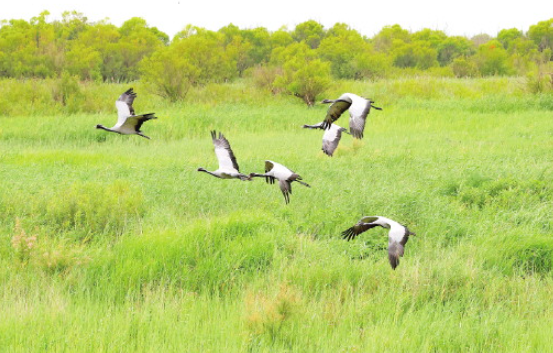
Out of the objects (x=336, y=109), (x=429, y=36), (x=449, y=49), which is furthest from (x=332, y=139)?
(x=429, y=36)

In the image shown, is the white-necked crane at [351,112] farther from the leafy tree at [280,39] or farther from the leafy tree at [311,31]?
the leafy tree at [311,31]

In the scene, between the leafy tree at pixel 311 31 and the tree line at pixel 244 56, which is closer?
the tree line at pixel 244 56

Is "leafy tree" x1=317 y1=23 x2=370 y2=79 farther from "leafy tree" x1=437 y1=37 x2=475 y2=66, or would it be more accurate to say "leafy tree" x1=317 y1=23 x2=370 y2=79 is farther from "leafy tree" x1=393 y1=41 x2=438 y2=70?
"leafy tree" x1=437 y1=37 x2=475 y2=66

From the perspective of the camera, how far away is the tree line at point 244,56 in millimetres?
23703

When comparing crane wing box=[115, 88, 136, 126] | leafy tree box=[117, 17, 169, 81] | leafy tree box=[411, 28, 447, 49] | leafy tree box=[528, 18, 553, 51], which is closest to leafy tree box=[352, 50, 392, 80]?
leafy tree box=[117, 17, 169, 81]

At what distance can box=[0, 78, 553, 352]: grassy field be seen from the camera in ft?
15.4

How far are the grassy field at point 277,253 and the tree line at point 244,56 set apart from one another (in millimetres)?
10966

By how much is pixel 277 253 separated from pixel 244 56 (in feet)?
126

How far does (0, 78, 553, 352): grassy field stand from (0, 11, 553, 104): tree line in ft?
36.0

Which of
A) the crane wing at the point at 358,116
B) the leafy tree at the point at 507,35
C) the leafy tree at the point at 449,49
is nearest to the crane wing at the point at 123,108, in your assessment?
the crane wing at the point at 358,116

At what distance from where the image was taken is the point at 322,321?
16.1 ft

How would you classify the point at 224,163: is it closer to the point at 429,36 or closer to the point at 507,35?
the point at 429,36

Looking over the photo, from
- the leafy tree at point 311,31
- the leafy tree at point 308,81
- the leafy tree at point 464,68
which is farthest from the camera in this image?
the leafy tree at point 311,31

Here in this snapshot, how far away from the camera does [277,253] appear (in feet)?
21.2
